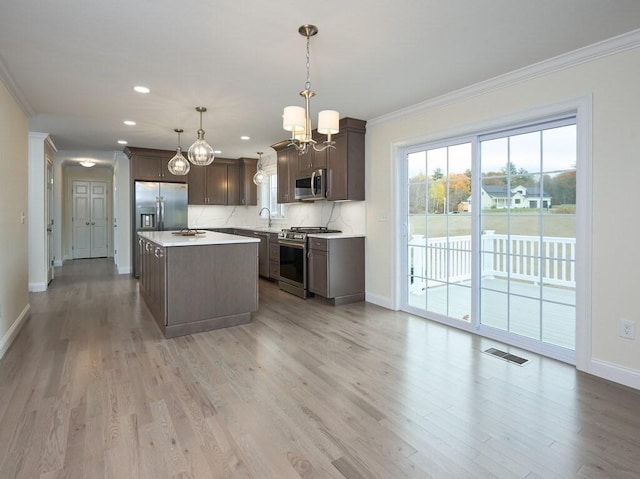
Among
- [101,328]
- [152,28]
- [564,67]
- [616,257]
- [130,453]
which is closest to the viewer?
[130,453]

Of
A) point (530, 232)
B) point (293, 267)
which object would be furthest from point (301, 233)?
point (530, 232)

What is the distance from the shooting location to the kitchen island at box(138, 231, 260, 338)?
3410mm

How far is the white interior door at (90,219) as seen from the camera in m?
9.44

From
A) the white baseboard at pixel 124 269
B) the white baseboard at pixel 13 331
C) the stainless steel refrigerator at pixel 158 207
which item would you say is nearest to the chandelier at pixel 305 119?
the white baseboard at pixel 13 331

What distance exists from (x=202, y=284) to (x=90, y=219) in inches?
311

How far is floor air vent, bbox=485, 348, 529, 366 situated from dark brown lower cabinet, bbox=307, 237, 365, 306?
1.97m

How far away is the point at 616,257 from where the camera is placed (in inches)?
98.7

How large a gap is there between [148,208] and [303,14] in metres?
5.34

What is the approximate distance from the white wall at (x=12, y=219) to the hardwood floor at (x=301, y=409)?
33 centimetres

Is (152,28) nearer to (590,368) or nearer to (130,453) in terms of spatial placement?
(130,453)

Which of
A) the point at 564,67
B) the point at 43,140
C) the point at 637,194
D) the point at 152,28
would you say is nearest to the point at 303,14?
the point at 152,28

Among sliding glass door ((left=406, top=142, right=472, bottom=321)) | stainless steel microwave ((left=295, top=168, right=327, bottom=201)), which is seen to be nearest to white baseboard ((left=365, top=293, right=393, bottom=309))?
sliding glass door ((left=406, top=142, right=472, bottom=321))

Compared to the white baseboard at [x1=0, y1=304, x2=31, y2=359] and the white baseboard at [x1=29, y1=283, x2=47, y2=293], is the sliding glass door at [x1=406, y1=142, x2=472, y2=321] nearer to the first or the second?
the white baseboard at [x1=0, y1=304, x2=31, y2=359]

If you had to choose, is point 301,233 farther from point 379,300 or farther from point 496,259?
point 496,259
